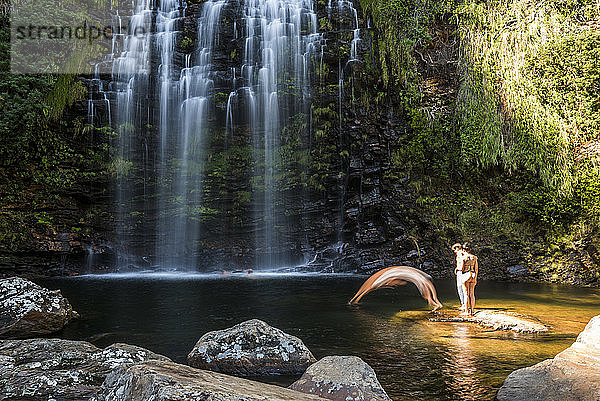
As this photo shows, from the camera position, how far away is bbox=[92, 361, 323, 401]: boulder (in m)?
2.31

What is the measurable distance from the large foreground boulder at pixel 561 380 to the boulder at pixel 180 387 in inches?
98.7

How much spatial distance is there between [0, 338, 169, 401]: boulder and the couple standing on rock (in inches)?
246

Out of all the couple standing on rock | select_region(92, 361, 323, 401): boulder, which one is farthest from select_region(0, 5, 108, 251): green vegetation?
select_region(92, 361, 323, 401): boulder

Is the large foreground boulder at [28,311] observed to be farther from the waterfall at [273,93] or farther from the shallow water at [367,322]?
the waterfall at [273,93]

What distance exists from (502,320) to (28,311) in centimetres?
822

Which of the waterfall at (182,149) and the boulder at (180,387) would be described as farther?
the waterfall at (182,149)

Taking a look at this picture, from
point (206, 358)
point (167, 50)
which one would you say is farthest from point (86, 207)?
point (206, 358)

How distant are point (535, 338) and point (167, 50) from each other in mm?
19865

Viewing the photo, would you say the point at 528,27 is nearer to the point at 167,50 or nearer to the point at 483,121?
the point at 483,121

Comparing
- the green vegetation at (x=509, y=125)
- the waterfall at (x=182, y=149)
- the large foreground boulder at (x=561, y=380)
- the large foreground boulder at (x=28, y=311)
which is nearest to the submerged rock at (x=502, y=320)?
the large foreground boulder at (x=561, y=380)

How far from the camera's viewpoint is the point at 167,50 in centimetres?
2102

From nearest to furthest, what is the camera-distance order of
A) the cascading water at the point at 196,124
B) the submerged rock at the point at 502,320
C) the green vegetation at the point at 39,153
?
the submerged rock at the point at 502,320 < the green vegetation at the point at 39,153 < the cascading water at the point at 196,124

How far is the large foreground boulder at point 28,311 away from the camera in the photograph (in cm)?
703

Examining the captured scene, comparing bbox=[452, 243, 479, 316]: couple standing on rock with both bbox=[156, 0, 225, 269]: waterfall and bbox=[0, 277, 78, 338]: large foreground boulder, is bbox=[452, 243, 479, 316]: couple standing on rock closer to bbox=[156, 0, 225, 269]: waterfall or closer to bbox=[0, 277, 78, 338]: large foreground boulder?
bbox=[0, 277, 78, 338]: large foreground boulder
